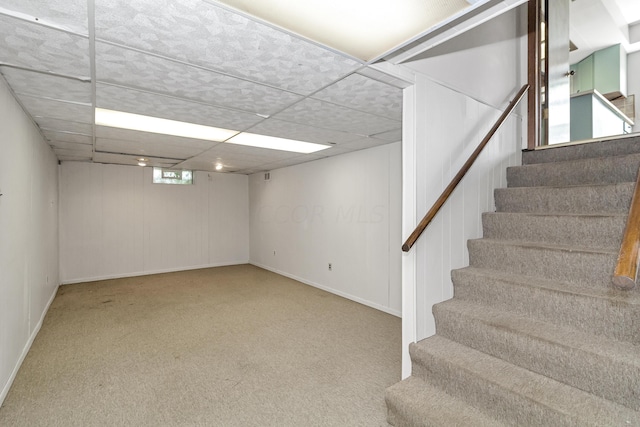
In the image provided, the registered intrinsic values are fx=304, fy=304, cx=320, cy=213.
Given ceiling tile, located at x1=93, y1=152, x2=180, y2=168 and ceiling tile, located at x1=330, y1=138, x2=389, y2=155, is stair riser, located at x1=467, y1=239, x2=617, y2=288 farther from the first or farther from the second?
ceiling tile, located at x1=93, y1=152, x2=180, y2=168

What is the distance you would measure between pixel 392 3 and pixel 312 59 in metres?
0.61

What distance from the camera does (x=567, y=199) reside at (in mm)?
2393

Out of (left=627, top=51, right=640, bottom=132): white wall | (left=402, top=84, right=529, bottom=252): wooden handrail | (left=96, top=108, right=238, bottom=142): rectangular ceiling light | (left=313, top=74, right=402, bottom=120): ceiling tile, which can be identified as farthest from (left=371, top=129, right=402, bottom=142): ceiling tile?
(left=627, top=51, right=640, bottom=132): white wall

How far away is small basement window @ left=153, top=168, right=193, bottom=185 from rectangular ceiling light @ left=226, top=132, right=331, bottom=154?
10.9 feet

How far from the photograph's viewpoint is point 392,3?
1.42 meters

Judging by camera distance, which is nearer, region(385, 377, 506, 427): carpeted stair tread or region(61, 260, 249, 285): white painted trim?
region(385, 377, 506, 427): carpeted stair tread

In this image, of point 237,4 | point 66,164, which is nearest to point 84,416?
point 237,4

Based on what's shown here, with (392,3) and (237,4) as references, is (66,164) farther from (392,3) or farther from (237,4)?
(392,3)

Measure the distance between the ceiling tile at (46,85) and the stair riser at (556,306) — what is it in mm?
3172

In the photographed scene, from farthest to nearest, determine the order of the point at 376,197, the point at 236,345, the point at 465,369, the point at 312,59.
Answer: the point at 376,197 < the point at 236,345 < the point at 312,59 < the point at 465,369

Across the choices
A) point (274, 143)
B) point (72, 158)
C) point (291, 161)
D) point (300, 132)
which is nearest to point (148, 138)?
point (274, 143)

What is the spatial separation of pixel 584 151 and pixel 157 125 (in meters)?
4.24

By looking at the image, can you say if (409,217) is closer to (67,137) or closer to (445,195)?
(445,195)

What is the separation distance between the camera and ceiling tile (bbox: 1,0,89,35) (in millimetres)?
1328
